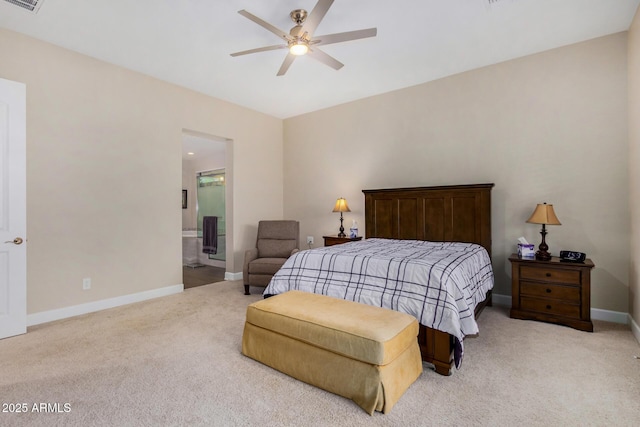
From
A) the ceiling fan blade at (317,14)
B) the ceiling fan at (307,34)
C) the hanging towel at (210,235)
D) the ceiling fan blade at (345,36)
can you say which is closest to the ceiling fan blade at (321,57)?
the ceiling fan at (307,34)

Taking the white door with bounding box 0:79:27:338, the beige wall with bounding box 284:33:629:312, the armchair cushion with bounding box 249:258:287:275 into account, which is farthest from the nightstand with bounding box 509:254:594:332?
the white door with bounding box 0:79:27:338

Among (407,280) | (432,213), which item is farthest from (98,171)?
(432,213)

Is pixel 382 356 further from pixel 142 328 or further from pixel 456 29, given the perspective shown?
pixel 456 29

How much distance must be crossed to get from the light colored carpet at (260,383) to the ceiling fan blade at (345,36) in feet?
8.44

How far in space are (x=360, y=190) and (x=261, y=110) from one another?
221 centimetres

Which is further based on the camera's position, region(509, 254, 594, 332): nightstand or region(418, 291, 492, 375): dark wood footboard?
region(509, 254, 594, 332): nightstand

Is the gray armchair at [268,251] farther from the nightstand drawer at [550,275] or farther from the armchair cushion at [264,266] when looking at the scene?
the nightstand drawer at [550,275]

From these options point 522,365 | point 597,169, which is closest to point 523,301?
point 522,365

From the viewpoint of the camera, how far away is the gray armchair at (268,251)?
4195mm

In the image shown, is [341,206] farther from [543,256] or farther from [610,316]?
[610,316]

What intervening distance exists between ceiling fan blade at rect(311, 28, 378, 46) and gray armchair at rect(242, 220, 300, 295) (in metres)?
2.66

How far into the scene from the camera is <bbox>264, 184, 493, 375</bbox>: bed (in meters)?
2.14

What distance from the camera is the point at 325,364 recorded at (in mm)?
1922

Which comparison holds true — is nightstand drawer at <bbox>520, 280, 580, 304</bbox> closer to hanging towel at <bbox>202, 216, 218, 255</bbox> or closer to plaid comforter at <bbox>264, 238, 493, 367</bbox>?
plaid comforter at <bbox>264, 238, 493, 367</bbox>
